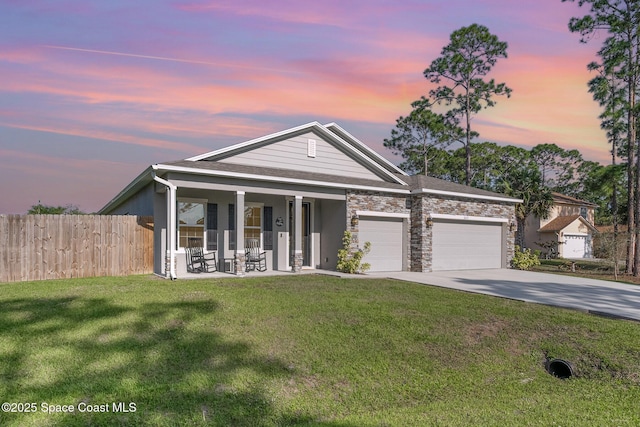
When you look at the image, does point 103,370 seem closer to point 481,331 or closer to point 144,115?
point 481,331

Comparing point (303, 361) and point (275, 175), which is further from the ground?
point (275, 175)

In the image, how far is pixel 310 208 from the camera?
14656mm

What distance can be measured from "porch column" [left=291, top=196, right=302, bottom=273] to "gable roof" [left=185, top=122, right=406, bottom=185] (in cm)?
239

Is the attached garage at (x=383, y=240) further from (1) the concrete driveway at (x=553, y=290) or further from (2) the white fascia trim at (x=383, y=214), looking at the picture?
(1) the concrete driveway at (x=553, y=290)

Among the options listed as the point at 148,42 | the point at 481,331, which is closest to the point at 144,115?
the point at 148,42

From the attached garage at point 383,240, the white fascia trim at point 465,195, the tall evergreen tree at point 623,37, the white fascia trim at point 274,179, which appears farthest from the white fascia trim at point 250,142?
the tall evergreen tree at point 623,37

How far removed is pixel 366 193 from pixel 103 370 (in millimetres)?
10876

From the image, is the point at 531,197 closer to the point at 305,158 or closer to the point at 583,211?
the point at 583,211

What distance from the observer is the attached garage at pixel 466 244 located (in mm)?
15508

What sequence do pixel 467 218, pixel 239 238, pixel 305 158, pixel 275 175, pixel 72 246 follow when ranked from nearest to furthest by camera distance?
pixel 72 246
pixel 239 238
pixel 275 175
pixel 305 158
pixel 467 218

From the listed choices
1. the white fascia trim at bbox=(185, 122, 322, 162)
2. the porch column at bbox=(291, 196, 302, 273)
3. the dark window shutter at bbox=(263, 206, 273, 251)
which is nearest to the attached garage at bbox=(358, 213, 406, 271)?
the porch column at bbox=(291, 196, 302, 273)

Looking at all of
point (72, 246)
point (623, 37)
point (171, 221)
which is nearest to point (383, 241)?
point (171, 221)

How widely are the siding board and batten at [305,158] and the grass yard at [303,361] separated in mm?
6223

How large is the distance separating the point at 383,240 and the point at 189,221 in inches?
279
